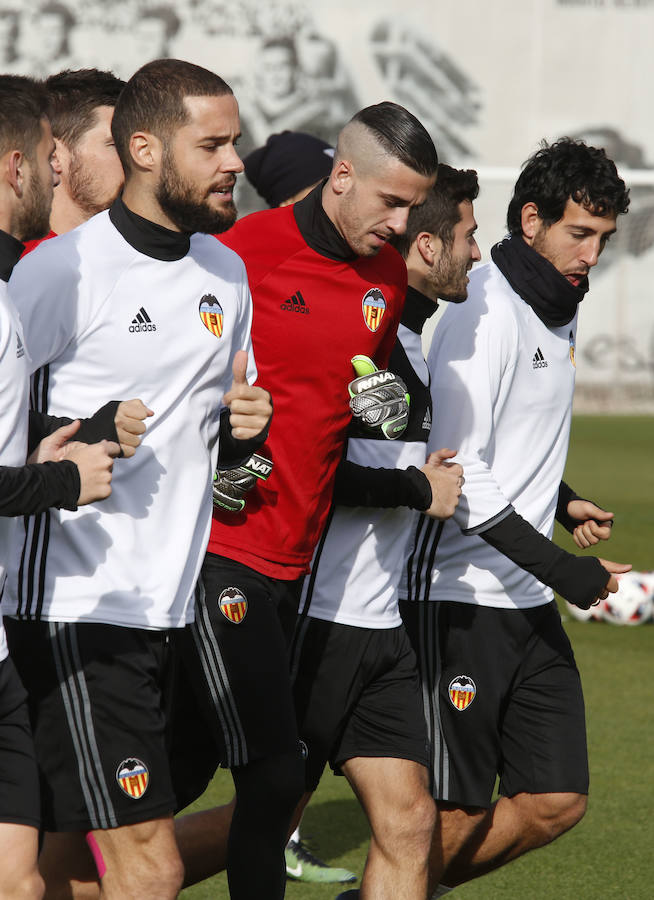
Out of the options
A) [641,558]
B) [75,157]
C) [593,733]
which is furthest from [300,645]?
[641,558]

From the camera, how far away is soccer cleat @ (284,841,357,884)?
4.97 metres

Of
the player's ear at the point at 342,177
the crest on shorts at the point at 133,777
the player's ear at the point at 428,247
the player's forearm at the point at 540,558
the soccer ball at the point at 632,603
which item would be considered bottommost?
the soccer ball at the point at 632,603

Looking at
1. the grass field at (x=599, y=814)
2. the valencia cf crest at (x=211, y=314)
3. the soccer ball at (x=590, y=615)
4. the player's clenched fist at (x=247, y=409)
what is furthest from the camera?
the soccer ball at (x=590, y=615)

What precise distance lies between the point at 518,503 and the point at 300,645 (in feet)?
2.77

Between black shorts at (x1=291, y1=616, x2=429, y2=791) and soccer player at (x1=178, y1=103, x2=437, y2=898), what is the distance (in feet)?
0.61

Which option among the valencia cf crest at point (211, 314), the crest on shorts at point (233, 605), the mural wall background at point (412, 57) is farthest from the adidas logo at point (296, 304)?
the mural wall background at point (412, 57)

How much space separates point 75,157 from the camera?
4172 mm

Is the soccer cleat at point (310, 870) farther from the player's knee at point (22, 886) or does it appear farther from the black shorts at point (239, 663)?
the player's knee at point (22, 886)

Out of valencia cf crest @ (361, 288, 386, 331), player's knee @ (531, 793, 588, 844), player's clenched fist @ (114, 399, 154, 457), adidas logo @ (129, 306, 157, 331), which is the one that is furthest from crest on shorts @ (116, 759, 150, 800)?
player's knee @ (531, 793, 588, 844)

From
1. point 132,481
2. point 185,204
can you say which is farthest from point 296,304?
point 132,481

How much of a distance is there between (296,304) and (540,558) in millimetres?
1050

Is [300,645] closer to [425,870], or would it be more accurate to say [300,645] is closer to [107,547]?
[425,870]

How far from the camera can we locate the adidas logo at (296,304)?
13.0ft

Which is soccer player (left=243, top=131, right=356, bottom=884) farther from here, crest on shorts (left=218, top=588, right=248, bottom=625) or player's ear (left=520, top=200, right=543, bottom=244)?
crest on shorts (left=218, top=588, right=248, bottom=625)
